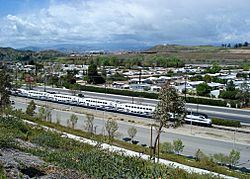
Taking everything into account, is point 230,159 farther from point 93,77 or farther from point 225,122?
point 93,77


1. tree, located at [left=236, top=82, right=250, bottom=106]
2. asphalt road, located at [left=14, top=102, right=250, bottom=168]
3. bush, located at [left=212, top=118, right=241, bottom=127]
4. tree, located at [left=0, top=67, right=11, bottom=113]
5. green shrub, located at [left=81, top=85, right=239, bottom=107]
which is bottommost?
asphalt road, located at [left=14, top=102, right=250, bottom=168]

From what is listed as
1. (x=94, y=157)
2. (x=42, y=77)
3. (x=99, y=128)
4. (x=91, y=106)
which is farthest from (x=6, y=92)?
(x=42, y=77)

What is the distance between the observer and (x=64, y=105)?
58656mm

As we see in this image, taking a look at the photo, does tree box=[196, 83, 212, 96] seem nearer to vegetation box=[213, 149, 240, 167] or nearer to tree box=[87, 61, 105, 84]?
tree box=[87, 61, 105, 84]

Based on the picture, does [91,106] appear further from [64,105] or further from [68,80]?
[68,80]

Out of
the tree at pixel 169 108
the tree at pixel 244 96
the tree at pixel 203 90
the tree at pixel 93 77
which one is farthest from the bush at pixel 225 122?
the tree at pixel 93 77

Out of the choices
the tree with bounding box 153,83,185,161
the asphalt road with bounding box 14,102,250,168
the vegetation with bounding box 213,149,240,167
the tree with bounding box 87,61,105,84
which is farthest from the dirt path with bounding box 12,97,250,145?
the tree with bounding box 87,61,105,84

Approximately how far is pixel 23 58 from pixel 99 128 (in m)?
149

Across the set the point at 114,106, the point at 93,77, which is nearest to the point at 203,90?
the point at 114,106

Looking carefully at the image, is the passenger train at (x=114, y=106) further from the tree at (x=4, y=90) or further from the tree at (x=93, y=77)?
the tree at (x=93, y=77)

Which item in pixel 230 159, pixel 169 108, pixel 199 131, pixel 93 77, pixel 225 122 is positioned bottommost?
pixel 199 131

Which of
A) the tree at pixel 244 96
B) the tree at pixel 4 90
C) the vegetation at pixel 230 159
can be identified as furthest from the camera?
the tree at pixel 244 96

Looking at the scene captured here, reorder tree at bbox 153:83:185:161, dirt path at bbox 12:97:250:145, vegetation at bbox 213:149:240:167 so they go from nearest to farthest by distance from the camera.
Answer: tree at bbox 153:83:185:161
vegetation at bbox 213:149:240:167
dirt path at bbox 12:97:250:145

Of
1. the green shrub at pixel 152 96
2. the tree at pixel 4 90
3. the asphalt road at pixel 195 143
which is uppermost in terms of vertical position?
the tree at pixel 4 90
